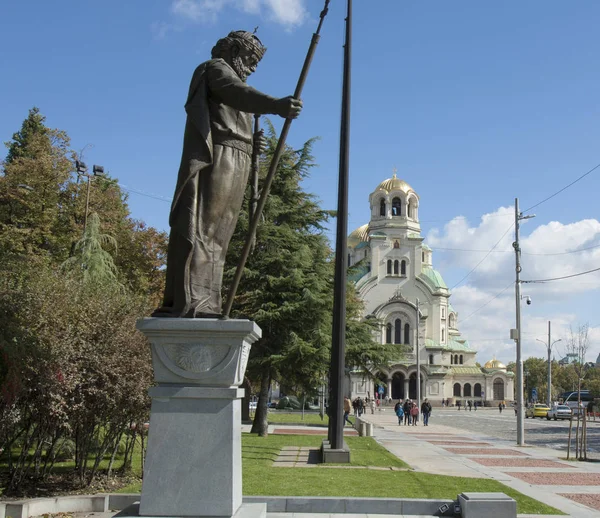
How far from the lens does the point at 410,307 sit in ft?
286

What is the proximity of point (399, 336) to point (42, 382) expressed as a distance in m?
78.2

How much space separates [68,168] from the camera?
28.3m

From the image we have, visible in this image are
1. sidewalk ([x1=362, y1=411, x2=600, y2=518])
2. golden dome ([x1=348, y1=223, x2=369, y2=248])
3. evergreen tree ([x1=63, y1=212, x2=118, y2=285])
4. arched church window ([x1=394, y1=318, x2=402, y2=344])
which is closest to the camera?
sidewalk ([x1=362, y1=411, x2=600, y2=518])

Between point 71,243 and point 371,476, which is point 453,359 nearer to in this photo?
point 71,243

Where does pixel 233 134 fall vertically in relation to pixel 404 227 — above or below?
below

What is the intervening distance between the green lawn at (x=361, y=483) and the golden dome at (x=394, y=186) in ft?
256

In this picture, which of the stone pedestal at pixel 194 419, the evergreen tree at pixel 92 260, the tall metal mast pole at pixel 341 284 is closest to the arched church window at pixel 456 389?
the evergreen tree at pixel 92 260

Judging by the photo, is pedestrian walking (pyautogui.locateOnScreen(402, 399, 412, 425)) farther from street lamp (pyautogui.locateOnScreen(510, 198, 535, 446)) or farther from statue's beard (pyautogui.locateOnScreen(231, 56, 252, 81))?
statue's beard (pyautogui.locateOnScreen(231, 56, 252, 81))

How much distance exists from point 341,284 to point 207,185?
11313 mm

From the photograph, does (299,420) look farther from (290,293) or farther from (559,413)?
(559,413)

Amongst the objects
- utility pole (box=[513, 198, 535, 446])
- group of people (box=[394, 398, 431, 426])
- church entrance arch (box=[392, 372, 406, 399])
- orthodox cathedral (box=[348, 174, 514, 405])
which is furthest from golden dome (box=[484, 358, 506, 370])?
utility pole (box=[513, 198, 535, 446])

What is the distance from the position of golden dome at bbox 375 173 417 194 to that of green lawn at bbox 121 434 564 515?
77.9 meters

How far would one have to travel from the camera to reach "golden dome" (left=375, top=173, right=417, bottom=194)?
3656 inches

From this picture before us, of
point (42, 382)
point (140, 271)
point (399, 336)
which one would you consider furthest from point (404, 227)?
point (42, 382)
